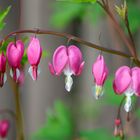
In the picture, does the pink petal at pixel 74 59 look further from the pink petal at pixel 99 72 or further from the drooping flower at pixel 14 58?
the drooping flower at pixel 14 58

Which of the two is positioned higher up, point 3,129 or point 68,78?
point 68,78

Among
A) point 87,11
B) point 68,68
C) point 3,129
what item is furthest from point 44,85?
point 68,68

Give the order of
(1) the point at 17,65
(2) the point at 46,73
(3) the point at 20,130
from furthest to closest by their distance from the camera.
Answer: (2) the point at 46,73 → (3) the point at 20,130 → (1) the point at 17,65

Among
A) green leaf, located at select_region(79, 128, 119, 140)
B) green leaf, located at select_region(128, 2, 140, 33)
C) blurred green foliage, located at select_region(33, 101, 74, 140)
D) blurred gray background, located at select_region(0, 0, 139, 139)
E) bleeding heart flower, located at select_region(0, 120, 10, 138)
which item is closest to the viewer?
bleeding heart flower, located at select_region(0, 120, 10, 138)

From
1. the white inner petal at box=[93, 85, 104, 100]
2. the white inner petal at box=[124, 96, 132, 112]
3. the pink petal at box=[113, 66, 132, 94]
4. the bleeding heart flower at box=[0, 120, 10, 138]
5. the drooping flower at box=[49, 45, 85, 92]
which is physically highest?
the drooping flower at box=[49, 45, 85, 92]

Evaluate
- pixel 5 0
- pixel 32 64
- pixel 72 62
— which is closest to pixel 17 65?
pixel 32 64

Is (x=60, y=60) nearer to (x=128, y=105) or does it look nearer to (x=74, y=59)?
(x=74, y=59)

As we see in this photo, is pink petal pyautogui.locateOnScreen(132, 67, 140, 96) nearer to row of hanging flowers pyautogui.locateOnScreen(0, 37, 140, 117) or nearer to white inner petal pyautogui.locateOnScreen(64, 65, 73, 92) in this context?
row of hanging flowers pyautogui.locateOnScreen(0, 37, 140, 117)

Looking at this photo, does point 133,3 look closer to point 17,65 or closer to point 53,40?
point 53,40

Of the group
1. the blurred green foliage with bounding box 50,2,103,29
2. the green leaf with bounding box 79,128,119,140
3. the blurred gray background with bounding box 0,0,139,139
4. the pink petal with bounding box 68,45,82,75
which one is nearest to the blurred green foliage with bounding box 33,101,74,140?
the green leaf with bounding box 79,128,119,140
